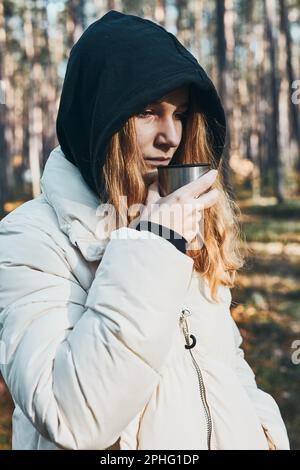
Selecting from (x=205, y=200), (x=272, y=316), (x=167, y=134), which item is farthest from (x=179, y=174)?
(x=272, y=316)

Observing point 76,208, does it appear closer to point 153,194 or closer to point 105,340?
point 153,194

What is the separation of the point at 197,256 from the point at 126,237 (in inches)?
17.9

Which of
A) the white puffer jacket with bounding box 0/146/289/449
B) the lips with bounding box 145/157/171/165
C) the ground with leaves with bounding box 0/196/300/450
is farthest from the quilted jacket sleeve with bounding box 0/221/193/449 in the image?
the ground with leaves with bounding box 0/196/300/450

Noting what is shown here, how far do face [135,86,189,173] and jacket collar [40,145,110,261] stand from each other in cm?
23

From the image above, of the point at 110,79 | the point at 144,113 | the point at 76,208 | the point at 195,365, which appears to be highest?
the point at 110,79

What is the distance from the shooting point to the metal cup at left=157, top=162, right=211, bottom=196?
1.72 metres

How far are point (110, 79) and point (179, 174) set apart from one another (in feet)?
1.21

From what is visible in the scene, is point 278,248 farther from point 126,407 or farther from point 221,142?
point 126,407

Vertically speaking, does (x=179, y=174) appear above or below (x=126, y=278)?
above

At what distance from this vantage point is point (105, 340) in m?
1.48

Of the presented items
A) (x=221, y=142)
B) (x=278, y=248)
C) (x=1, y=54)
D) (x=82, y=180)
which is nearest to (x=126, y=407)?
(x=82, y=180)

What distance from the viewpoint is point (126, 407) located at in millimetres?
1486

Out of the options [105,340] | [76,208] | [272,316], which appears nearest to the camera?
[105,340]
